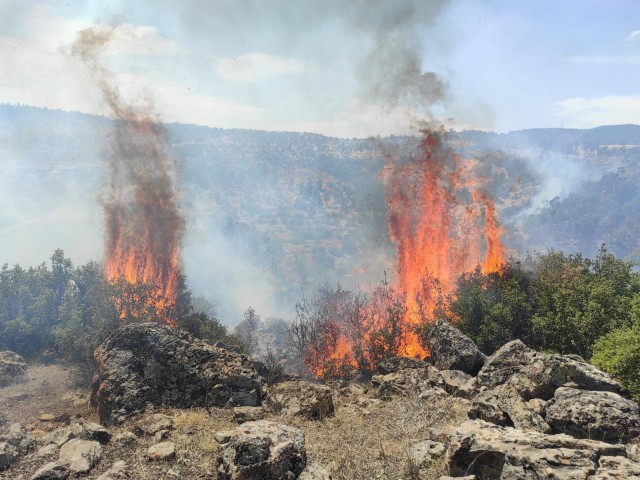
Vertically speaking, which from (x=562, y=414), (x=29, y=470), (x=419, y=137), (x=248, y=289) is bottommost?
(x=248, y=289)

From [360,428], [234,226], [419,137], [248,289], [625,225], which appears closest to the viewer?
[360,428]

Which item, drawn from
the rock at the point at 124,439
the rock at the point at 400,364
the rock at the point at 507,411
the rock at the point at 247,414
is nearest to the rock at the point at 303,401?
the rock at the point at 247,414

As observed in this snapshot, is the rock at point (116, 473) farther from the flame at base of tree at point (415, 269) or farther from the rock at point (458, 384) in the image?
the flame at base of tree at point (415, 269)

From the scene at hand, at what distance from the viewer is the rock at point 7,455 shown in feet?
41.2

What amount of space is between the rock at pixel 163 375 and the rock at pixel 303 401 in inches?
39.7

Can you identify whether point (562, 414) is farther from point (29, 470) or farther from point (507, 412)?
point (29, 470)

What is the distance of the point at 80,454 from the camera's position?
12180 millimetres

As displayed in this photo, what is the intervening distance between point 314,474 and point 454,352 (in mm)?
16092

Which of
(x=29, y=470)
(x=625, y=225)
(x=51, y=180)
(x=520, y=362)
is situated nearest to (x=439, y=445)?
(x=520, y=362)

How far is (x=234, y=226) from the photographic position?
157m

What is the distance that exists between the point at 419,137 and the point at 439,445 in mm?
45416

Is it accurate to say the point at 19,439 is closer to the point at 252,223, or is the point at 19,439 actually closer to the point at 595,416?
the point at 595,416

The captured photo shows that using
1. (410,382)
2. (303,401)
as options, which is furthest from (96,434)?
(410,382)

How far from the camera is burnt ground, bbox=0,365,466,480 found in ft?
37.6
